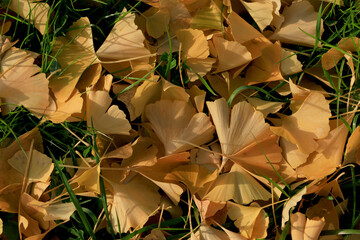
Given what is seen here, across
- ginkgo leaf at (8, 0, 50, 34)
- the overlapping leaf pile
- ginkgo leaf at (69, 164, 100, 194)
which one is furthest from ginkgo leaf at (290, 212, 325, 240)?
ginkgo leaf at (8, 0, 50, 34)

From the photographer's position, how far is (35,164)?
83 centimetres

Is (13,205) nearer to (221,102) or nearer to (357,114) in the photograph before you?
(221,102)

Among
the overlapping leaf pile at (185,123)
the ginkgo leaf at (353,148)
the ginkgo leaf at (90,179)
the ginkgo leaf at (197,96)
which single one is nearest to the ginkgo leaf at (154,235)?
the overlapping leaf pile at (185,123)

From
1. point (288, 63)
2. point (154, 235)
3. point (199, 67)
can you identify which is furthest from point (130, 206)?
point (288, 63)

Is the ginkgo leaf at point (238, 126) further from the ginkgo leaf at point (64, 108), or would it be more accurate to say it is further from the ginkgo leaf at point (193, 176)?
the ginkgo leaf at point (64, 108)

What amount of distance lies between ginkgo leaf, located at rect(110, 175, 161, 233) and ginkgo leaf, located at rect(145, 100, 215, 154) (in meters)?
0.08

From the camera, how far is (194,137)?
833 mm

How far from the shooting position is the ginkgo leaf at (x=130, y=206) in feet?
2.67

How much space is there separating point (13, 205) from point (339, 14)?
2.27 ft

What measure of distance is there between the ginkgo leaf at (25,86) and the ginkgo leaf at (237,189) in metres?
0.33

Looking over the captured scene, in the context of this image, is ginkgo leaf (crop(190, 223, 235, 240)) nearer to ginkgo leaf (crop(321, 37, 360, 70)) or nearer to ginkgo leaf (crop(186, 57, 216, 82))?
ginkgo leaf (crop(186, 57, 216, 82))

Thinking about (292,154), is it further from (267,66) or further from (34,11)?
(34,11)

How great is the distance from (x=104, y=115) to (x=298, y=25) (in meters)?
0.39

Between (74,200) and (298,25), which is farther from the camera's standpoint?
(298,25)
